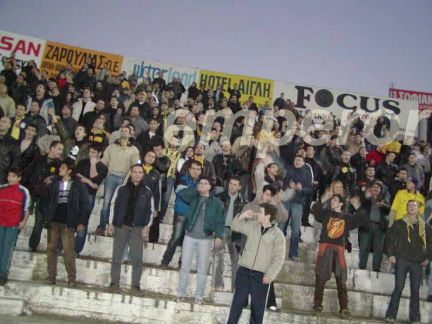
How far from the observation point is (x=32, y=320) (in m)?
6.40

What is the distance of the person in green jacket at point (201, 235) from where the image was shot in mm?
7113

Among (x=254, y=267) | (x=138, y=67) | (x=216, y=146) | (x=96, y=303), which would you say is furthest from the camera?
(x=138, y=67)

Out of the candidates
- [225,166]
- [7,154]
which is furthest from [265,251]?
[7,154]

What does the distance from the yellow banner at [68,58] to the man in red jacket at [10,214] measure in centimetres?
1169

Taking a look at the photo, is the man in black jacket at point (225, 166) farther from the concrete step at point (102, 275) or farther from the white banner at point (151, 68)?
the white banner at point (151, 68)

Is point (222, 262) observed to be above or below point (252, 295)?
above

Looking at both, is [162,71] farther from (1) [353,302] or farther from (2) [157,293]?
(1) [353,302]

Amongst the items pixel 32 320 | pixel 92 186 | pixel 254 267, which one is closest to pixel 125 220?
pixel 92 186

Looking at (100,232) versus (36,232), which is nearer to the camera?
(36,232)

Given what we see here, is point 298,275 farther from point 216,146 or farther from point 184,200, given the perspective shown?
point 216,146

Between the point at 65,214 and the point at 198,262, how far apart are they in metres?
2.13

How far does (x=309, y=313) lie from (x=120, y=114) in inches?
251

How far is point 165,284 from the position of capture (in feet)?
24.8

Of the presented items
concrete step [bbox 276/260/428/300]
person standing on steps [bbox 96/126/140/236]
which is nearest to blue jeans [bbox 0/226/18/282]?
person standing on steps [bbox 96/126/140/236]
